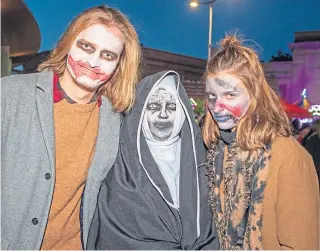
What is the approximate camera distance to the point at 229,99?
8.71 feet

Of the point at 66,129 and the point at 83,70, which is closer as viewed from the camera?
the point at 66,129

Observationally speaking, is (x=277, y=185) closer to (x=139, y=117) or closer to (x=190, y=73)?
(x=139, y=117)

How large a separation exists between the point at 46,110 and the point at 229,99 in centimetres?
122

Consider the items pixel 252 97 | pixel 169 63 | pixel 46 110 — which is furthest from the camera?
pixel 169 63

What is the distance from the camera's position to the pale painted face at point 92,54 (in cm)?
271

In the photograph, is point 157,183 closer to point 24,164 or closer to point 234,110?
point 234,110

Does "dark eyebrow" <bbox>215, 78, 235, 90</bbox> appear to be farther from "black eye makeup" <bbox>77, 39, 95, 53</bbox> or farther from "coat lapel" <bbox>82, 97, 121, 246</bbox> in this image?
"black eye makeup" <bbox>77, 39, 95, 53</bbox>

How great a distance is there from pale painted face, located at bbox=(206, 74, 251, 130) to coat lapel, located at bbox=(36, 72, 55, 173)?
1.11 metres

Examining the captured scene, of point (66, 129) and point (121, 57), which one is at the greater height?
point (121, 57)

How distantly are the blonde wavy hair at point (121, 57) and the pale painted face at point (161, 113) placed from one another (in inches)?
7.1

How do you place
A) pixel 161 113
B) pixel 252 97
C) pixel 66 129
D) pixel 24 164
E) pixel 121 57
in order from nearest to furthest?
pixel 24 164
pixel 66 129
pixel 252 97
pixel 161 113
pixel 121 57

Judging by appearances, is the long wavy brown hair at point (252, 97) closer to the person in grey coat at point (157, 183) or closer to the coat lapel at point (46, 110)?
the person in grey coat at point (157, 183)

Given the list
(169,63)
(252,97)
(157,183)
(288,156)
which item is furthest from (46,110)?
(169,63)

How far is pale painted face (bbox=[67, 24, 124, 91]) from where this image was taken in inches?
107
